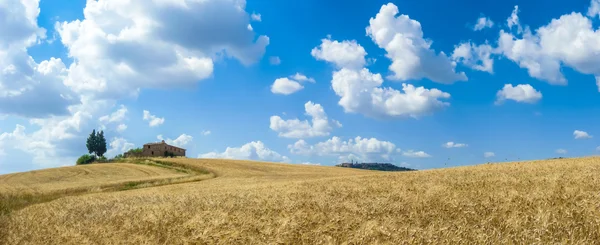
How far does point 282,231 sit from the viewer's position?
19.9 feet

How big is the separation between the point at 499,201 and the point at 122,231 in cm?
770

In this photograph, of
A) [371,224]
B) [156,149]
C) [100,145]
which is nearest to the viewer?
[371,224]

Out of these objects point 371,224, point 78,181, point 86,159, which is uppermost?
point 86,159

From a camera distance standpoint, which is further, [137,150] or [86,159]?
[137,150]

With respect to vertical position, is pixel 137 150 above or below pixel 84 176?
above

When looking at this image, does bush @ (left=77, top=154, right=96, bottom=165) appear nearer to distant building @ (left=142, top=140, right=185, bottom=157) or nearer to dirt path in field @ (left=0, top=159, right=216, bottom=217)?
distant building @ (left=142, top=140, right=185, bottom=157)

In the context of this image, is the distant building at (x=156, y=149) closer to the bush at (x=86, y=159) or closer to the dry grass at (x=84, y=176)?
the bush at (x=86, y=159)

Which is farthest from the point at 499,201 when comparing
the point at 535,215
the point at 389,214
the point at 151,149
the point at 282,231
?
the point at 151,149

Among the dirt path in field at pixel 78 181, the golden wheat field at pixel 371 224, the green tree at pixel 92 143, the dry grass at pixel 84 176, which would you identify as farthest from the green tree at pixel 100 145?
the golden wheat field at pixel 371 224

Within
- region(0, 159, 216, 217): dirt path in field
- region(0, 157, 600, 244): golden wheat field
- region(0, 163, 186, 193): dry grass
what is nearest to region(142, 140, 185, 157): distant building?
region(0, 159, 216, 217): dirt path in field

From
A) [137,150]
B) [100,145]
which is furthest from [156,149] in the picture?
[100,145]

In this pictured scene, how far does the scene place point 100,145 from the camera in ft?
368

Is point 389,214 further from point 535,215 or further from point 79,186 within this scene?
point 79,186

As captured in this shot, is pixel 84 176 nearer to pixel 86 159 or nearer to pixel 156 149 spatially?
pixel 156 149
